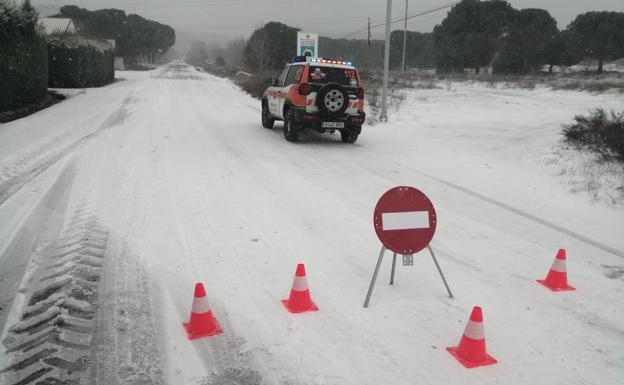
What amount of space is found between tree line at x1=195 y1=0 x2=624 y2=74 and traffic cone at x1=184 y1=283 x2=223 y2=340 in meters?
49.1

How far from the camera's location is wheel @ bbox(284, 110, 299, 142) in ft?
37.3

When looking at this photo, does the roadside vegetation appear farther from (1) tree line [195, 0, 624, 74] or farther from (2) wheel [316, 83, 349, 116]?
(1) tree line [195, 0, 624, 74]

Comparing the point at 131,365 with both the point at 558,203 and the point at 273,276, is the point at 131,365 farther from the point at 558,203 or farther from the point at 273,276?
the point at 558,203

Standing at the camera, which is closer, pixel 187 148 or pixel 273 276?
pixel 273 276

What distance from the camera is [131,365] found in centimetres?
310

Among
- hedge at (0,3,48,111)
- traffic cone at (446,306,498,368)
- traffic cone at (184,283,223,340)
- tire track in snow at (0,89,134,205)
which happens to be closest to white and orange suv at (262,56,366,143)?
tire track in snow at (0,89,134,205)

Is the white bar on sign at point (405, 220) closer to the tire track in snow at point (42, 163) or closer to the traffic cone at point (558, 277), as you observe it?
the traffic cone at point (558, 277)

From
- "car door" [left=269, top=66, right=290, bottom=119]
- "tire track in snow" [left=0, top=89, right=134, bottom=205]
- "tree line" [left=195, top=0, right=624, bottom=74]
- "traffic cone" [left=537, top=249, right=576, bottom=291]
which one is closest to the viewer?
"traffic cone" [left=537, top=249, right=576, bottom=291]

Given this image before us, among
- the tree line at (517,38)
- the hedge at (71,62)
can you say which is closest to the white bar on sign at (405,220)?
the hedge at (71,62)

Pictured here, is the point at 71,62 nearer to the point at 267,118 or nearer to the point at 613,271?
the point at 267,118

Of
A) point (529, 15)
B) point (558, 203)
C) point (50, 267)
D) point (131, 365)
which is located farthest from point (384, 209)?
point (529, 15)

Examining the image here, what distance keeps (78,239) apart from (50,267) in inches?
28.2

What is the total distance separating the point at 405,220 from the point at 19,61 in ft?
53.9

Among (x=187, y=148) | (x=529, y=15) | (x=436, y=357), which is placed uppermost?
(x=529, y=15)
